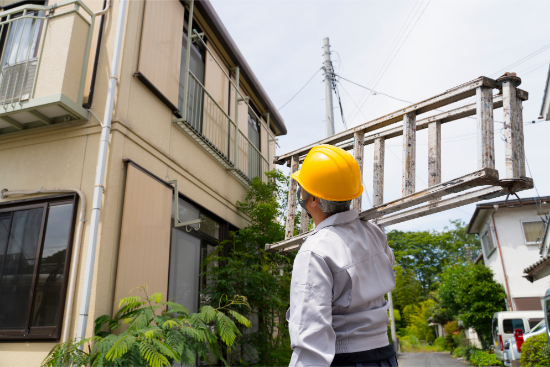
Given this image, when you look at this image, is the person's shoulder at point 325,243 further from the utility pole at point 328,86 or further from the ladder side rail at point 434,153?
the utility pole at point 328,86

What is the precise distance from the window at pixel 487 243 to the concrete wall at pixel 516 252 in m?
0.88

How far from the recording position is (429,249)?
171ft

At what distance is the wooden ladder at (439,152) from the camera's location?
273 cm

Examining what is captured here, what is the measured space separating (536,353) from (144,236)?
994cm

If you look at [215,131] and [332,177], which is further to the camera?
[215,131]

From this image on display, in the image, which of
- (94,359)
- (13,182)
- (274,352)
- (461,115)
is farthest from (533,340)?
(13,182)

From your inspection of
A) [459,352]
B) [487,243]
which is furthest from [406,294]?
[487,243]

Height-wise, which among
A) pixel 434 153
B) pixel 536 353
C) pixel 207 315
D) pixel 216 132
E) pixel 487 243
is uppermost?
pixel 487 243

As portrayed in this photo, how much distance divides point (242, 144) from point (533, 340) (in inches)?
350

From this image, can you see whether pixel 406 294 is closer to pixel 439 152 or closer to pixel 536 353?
pixel 536 353

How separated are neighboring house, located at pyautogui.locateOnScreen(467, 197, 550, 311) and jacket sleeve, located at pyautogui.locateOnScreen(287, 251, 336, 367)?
19174 millimetres

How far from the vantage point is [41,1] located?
20.7ft

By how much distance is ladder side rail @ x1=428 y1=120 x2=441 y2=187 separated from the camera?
3270 mm

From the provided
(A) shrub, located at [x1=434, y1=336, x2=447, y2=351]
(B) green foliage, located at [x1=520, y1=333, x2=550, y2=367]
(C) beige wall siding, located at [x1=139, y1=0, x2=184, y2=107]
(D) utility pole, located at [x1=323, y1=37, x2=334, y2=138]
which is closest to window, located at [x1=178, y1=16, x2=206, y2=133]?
(C) beige wall siding, located at [x1=139, y1=0, x2=184, y2=107]
